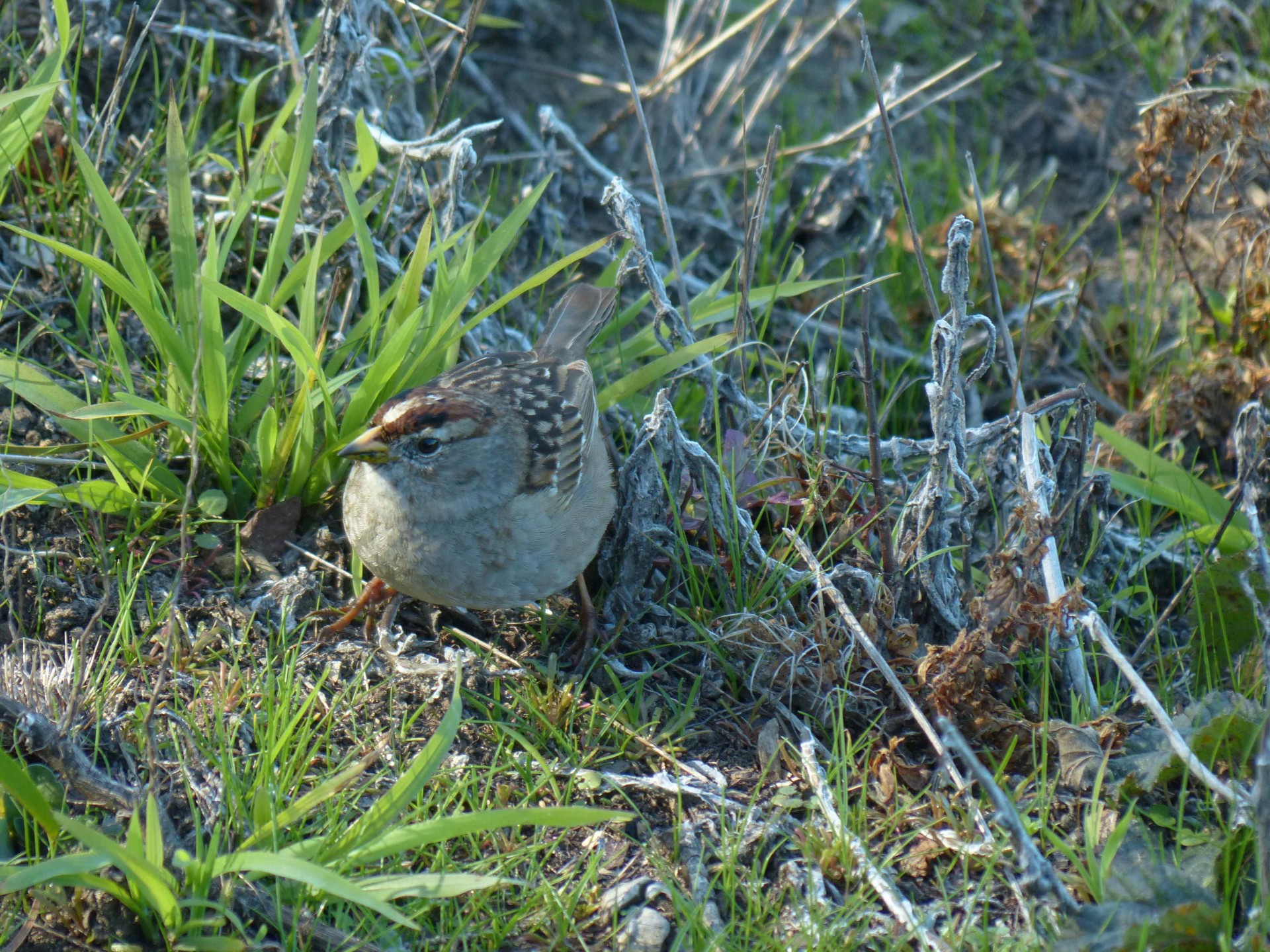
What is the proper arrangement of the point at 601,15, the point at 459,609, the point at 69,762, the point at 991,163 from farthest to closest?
the point at 601,15 < the point at 991,163 < the point at 459,609 < the point at 69,762

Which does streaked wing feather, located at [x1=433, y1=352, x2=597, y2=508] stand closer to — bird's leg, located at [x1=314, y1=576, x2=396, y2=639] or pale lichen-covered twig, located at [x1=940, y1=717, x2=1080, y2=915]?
bird's leg, located at [x1=314, y1=576, x2=396, y2=639]

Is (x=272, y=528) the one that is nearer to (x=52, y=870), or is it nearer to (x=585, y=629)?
(x=585, y=629)

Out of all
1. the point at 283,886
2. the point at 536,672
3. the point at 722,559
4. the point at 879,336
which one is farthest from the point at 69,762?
the point at 879,336

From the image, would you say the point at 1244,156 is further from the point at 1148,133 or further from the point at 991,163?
the point at 991,163

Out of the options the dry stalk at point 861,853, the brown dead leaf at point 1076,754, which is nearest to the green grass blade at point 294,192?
the dry stalk at point 861,853

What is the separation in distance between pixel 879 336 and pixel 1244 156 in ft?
4.91

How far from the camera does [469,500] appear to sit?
11.2 ft

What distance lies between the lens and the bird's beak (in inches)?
130

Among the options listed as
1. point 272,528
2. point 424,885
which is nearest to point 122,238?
point 272,528

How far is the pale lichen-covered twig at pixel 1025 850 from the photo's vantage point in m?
2.36

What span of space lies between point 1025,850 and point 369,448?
1.94 metres

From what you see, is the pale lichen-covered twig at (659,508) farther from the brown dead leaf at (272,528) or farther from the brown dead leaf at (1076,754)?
the brown dead leaf at (272,528)

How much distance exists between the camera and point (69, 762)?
264cm

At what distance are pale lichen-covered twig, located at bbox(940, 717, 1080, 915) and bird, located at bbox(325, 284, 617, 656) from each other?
1368 mm
